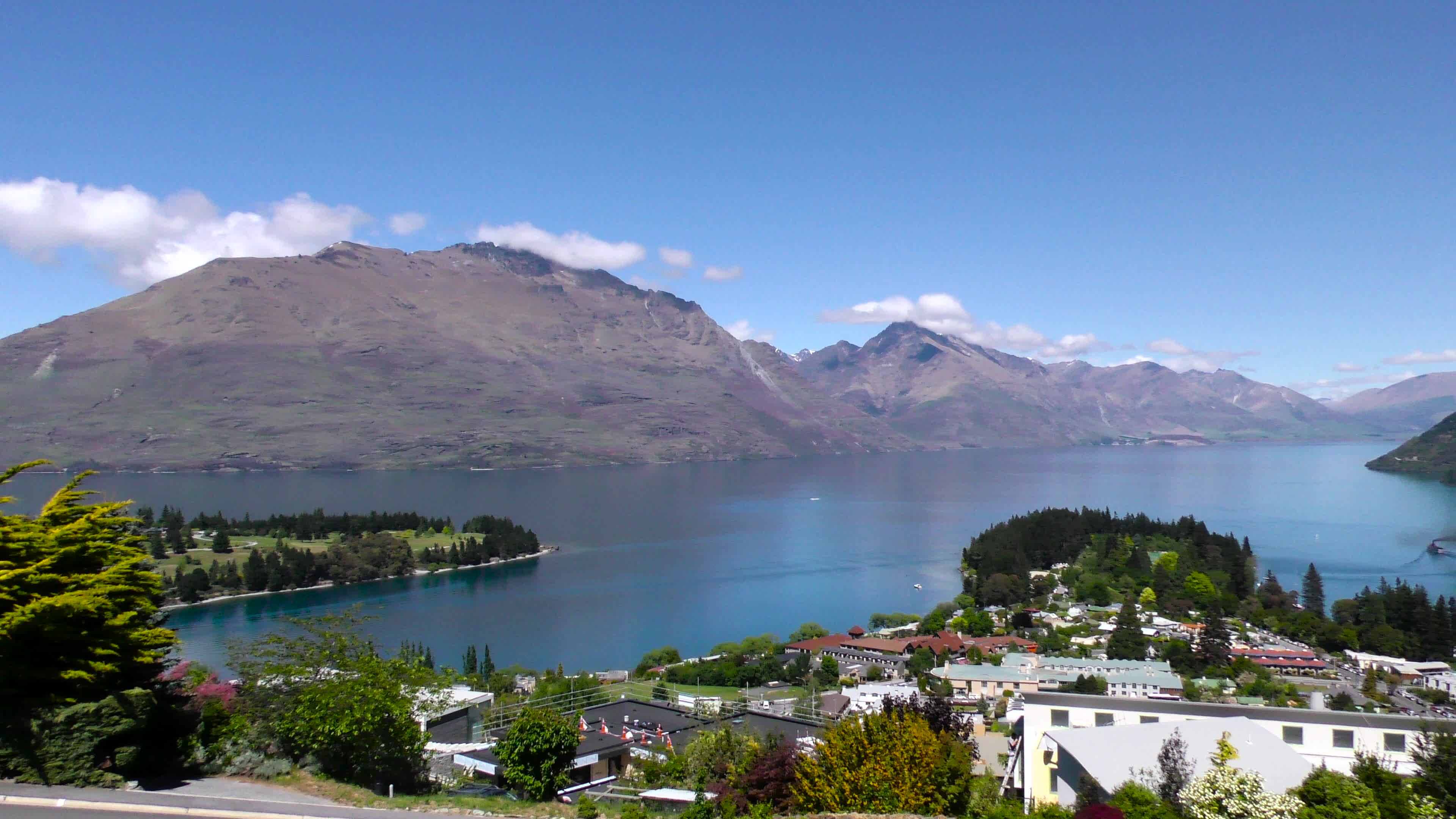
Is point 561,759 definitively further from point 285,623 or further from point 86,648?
point 285,623

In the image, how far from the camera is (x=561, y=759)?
892 cm

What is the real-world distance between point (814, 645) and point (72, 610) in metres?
25.6

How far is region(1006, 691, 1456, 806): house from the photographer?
906cm

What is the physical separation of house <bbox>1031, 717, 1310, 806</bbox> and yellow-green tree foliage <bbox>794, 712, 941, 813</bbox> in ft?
4.73

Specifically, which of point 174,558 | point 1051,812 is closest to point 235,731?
point 1051,812

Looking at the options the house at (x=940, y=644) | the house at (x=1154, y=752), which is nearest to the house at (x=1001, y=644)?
the house at (x=940, y=644)

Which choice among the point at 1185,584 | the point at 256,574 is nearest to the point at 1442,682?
the point at 1185,584

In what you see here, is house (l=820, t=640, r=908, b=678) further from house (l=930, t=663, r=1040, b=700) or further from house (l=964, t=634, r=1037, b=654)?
house (l=930, t=663, r=1040, b=700)

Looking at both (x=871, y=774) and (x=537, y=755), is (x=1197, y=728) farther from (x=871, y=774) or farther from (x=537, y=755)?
(x=537, y=755)

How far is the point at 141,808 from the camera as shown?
6305 millimetres

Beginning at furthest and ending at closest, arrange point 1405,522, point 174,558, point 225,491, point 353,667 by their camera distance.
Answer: point 225,491, point 1405,522, point 174,558, point 353,667

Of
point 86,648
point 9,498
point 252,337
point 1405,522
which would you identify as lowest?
point 1405,522

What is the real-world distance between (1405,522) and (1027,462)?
9708 cm

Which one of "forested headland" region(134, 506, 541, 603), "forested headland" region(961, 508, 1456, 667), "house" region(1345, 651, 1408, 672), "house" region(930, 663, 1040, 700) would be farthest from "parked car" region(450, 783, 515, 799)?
"forested headland" region(134, 506, 541, 603)
